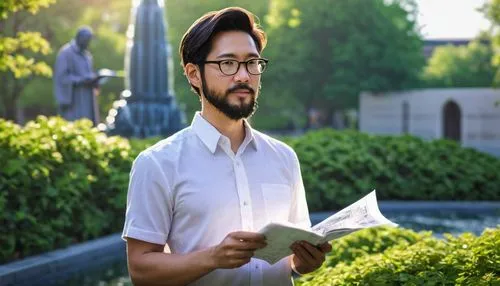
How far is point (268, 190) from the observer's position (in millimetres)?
3129

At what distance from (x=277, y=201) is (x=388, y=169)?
40.8 ft

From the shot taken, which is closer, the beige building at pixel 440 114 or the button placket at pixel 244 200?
the button placket at pixel 244 200

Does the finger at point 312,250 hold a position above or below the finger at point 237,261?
below

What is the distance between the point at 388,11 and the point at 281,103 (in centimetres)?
870

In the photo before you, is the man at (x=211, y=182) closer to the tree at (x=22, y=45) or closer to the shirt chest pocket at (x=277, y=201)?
the shirt chest pocket at (x=277, y=201)

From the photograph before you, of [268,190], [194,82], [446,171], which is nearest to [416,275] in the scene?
[268,190]

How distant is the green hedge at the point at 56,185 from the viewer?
26.8ft

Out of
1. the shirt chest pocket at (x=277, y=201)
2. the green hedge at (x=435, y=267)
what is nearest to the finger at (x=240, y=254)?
the shirt chest pocket at (x=277, y=201)

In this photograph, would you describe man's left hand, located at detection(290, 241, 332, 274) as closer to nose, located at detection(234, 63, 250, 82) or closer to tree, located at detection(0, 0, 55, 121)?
nose, located at detection(234, 63, 250, 82)

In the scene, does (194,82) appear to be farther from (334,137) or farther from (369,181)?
(334,137)

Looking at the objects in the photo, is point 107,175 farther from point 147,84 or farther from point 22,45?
point 147,84

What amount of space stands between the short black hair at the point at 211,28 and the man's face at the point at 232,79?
0.9 inches

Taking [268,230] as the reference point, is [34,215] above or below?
below

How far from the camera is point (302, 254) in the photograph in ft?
9.80
